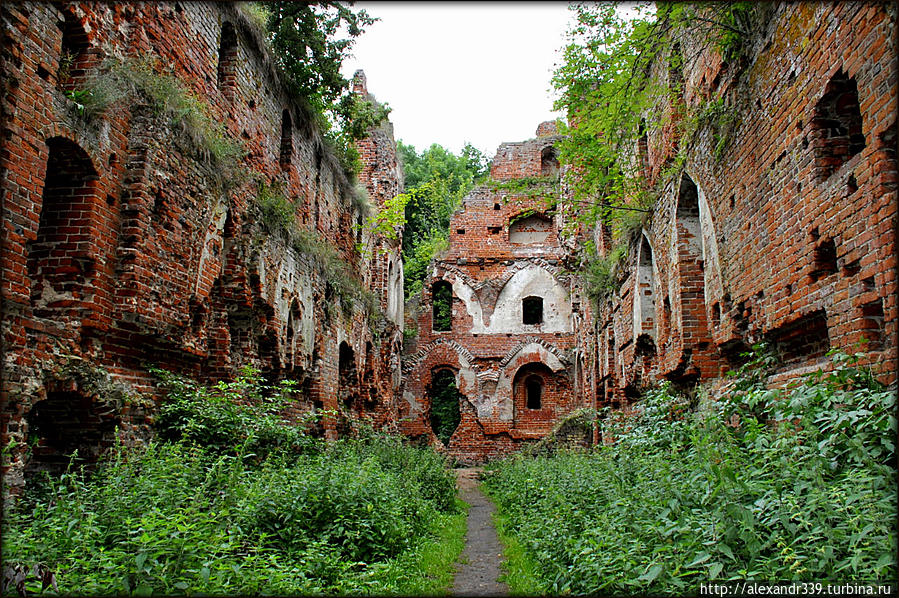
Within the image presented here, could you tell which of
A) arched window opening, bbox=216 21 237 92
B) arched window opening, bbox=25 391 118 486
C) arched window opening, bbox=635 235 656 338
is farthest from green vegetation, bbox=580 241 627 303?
arched window opening, bbox=25 391 118 486

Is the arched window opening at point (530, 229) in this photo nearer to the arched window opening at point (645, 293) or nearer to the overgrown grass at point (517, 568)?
the arched window opening at point (645, 293)

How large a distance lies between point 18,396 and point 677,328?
776 centimetres

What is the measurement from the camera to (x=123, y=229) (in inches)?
249

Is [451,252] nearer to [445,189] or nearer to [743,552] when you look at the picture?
[445,189]

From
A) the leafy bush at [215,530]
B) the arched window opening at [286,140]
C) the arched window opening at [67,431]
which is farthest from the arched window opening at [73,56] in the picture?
the arched window opening at [286,140]

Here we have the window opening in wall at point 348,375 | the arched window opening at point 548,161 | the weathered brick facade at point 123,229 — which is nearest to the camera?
the weathered brick facade at point 123,229

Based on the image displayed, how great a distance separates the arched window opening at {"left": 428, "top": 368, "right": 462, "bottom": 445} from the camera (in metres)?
24.2

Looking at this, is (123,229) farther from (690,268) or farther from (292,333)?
(690,268)

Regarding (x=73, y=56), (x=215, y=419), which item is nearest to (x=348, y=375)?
(x=215, y=419)

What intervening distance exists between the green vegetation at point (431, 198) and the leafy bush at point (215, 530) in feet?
60.5

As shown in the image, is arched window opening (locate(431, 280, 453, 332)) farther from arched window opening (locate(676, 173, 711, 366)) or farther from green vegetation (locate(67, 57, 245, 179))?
green vegetation (locate(67, 57, 245, 179))

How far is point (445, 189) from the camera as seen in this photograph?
1331 inches

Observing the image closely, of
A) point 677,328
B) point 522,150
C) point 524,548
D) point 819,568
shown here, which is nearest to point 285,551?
point 524,548

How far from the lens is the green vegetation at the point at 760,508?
133 inches
